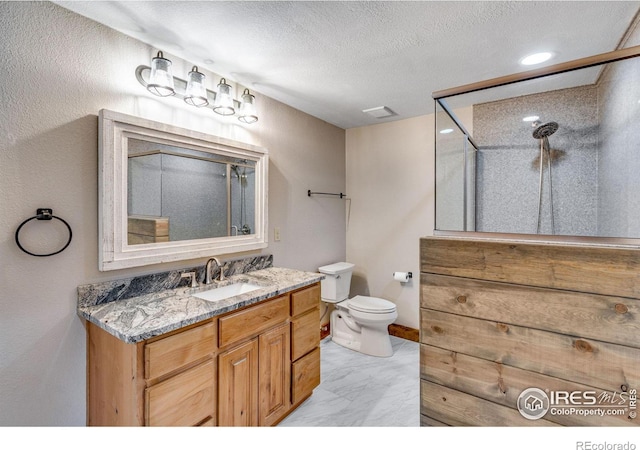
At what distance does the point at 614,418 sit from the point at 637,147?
3.81 ft

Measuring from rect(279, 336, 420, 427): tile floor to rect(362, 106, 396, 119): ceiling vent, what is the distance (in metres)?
2.32

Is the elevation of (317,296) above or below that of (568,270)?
below

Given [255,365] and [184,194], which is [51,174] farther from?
[255,365]

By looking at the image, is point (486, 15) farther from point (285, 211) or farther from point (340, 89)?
point (285, 211)

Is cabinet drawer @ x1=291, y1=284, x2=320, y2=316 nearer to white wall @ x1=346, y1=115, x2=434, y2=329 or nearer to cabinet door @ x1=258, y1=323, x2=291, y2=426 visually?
cabinet door @ x1=258, y1=323, x2=291, y2=426

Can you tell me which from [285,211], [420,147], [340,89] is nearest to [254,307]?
[285,211]

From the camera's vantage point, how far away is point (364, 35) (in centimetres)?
160

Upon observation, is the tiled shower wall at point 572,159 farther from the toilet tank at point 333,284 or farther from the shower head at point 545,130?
the toilet tank at point 333,284

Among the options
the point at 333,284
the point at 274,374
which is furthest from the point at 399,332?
the point at 274,374

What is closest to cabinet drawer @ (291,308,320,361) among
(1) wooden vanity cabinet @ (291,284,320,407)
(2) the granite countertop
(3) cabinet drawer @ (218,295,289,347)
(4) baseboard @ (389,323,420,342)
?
(1) wooden vanity cabinet @ (291,284,320,407)

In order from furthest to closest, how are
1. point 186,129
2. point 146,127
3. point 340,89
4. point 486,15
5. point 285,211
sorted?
A: 1. point 285,211
2. point 340,89
3. point 186,129
4. point 146,127
5. point 486,15

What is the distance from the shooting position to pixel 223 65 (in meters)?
1.89

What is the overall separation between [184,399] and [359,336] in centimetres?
181

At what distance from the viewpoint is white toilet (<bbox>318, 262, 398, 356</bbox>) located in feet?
8.64
